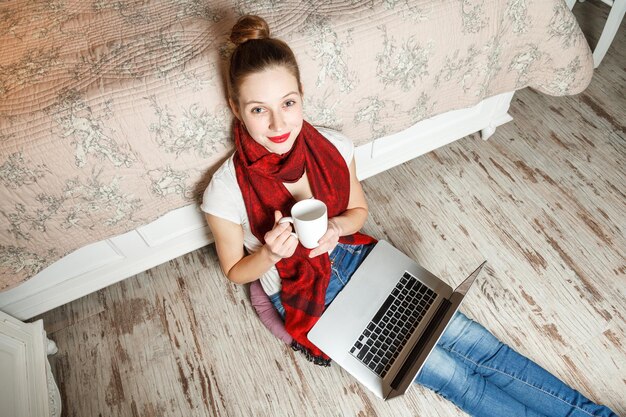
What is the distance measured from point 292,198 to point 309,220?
0.22 meters

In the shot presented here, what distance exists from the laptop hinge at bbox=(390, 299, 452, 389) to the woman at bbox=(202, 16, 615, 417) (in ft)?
0.27

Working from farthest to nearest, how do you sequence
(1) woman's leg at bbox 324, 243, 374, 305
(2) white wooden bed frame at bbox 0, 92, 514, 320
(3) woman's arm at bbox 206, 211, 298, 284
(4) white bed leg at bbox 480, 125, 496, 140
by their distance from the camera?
(4) white bed leg at bbox 480, 125, 496, 140, (2) white wooden bed frame at bbox 0, 92, 514, 320, (1) woman's leg at bbox 324, 243, 374, 305, (3) woman's arm at bbox 206, 211, 298, 284

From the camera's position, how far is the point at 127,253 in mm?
1344

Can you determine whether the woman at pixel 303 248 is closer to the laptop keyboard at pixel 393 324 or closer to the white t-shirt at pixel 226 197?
the white t-shirt at pixel 226 197

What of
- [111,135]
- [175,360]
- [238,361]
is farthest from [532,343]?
[111,135]

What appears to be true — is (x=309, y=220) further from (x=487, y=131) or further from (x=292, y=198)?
(x=487, y=131)

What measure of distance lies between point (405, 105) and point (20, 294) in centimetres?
139

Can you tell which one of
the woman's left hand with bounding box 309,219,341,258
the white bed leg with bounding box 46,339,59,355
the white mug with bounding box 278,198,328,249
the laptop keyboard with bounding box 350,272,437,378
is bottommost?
Answer: the white bed leg with bounding box 46,339,59,355

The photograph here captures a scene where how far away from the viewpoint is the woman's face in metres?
0.80

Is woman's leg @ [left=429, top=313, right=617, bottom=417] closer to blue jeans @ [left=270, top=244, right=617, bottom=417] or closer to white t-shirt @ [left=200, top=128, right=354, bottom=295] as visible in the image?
blue jeans @ [left=270, top=244, right=617, bottom=417]

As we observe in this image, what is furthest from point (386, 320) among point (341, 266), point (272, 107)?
point (272, 107)

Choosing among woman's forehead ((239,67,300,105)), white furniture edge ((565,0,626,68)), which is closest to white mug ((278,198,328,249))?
woman's forehead ((239,67,300,105))

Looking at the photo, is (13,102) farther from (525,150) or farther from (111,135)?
(525,150)

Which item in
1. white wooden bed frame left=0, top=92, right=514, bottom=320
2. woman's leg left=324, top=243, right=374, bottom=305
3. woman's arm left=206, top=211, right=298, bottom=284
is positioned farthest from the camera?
white wooden bed frame left=0, top=92, right=514, bottom=320
